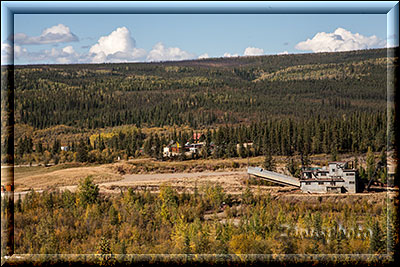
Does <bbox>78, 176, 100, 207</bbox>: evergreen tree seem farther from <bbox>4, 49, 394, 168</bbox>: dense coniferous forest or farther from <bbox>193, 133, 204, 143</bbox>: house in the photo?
<bbox>193, 133, 204, 143</bbox>: house

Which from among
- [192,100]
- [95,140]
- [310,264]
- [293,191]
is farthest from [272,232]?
[192,100]

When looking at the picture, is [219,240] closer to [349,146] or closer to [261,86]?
[349,146]

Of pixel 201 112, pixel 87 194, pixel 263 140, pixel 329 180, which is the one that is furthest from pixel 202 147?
pixel 87 194

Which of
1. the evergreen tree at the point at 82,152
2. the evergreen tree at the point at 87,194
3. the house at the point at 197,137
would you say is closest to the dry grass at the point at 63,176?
the evergreen tree at the point at 82,152

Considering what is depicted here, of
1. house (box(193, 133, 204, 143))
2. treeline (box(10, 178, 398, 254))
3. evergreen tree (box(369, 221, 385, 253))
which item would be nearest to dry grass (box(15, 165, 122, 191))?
treeline (box(10, 178, 398, 254))

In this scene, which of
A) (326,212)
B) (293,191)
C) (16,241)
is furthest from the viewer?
(293,191)

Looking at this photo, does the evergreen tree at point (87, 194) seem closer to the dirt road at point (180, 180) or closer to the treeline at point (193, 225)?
the treeline at point (193, 225)

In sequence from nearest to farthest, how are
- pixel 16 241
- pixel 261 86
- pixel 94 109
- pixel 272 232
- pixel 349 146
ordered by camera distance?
pixel 16 241
pixel 272 232
pixel 94 109
pixel 349 146
pixel 261 86

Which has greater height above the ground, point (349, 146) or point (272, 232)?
point (349, 146)
